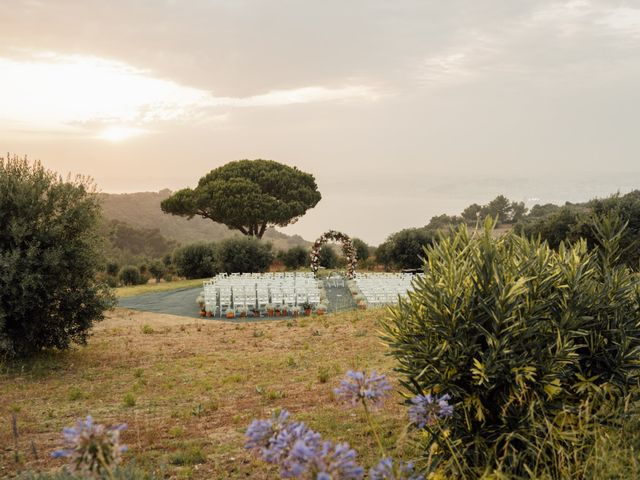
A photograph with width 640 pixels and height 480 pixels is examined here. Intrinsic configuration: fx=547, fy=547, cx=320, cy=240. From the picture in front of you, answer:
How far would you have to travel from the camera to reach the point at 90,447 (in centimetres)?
239

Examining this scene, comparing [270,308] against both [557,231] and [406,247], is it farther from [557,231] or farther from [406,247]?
[557,231]

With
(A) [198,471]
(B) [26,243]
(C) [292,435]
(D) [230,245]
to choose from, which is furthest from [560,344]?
(D) [230,245]

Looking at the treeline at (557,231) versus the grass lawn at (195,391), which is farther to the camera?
the treeline at (557,231)

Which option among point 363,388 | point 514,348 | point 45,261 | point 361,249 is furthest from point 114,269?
point 363,388

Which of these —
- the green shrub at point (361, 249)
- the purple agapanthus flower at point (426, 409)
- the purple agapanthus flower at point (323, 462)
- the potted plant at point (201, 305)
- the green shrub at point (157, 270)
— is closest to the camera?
the purple agapanthus flower at point (323, 462)

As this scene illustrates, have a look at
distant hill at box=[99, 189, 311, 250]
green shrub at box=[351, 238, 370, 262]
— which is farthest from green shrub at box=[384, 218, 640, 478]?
distant hill at box=[99, 189, 311, 250]

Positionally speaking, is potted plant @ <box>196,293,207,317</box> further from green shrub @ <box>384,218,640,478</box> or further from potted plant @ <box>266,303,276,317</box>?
green shrub @ <box>384,218,640,478</box>

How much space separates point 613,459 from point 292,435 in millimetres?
3038

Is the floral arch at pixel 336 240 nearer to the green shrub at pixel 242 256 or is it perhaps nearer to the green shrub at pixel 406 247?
the green shrub at pixel 242 256

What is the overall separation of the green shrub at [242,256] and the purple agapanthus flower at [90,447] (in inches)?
1329

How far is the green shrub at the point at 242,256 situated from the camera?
3619 cm

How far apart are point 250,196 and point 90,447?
1778 inches

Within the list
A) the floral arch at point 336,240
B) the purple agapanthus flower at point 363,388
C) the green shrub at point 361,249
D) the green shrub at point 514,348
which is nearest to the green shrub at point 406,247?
the green shrub at point 361,249

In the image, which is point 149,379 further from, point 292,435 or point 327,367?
point 292,435
